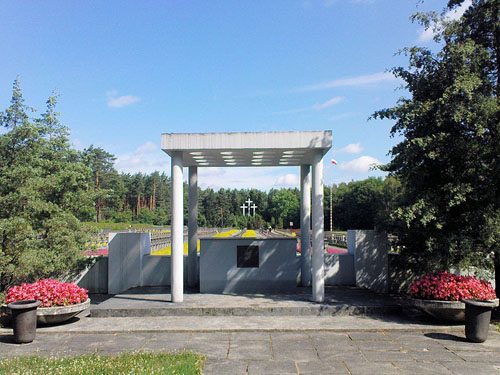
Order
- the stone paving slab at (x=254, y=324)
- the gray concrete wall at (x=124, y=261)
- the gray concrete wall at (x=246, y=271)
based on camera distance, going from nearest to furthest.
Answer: the stone paving slab at (x=254, y=324), the gray concrete wall at (x=246, y=271), the gray concrete wall at (x=124, y=261)

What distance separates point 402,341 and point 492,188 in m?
4.45

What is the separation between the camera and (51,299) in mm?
9508

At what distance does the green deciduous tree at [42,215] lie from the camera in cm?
1118

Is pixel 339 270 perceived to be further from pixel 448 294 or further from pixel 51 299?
pixel 51 299

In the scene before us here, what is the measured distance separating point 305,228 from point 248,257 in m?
2.50

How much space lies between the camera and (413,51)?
10.9 m

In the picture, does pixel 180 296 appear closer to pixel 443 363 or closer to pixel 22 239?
pixel 22 239

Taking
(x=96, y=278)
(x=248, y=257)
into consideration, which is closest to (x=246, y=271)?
(x=248, y=257)

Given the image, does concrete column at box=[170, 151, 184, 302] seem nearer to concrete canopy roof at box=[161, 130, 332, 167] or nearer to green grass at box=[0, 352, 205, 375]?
concrete canopy roof at box=[161, 130, 332, 167]

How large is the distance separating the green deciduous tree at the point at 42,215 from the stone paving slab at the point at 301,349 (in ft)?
9.52

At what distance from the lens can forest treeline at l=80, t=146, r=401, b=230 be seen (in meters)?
84.2

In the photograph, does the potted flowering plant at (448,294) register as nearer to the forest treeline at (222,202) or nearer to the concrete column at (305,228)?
the concrete column at (305,228)

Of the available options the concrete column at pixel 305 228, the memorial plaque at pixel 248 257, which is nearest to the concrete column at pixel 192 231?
the memorial plaque at pixel 248 257

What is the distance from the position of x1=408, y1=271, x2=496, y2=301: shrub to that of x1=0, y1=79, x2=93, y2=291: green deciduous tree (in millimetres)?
9477
